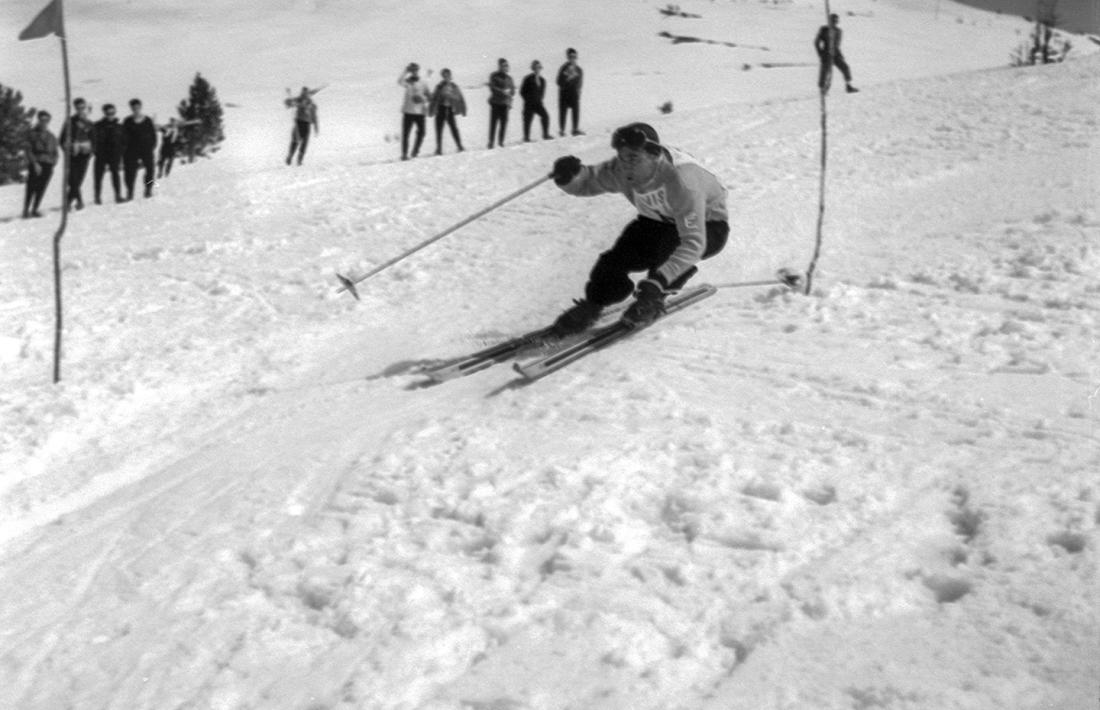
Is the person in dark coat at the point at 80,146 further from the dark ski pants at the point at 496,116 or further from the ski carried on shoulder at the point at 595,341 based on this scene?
the ski carried on shoulder at the point at 595,341

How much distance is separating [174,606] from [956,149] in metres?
9.62

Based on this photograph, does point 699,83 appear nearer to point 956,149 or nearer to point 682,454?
point 956,149

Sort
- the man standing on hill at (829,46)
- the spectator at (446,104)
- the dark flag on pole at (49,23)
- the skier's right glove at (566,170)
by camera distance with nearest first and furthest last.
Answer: the skier's right glove at (566,170)
the dark flag on pole at (49,23)
the man standing on hill at (829,46)
the spectator at (446,104)

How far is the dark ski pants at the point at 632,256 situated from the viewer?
6.57 metres

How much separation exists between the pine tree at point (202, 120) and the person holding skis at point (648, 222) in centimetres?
2683

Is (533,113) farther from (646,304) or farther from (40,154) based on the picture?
(646,304)

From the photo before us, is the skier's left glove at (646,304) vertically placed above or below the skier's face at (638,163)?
below

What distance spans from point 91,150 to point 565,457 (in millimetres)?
10823

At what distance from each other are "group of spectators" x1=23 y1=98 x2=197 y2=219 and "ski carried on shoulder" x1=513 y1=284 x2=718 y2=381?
862 centimetres

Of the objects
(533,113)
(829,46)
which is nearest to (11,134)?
(533,113)

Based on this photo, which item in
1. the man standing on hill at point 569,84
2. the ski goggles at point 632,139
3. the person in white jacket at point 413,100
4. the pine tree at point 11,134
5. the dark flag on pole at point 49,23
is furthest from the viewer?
the pine tree at point 11,134

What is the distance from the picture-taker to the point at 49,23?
265 inches

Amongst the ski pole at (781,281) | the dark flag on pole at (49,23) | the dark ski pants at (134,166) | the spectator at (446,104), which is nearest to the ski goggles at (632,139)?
the ski pole at (781,281)

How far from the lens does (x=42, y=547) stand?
4.71 m
